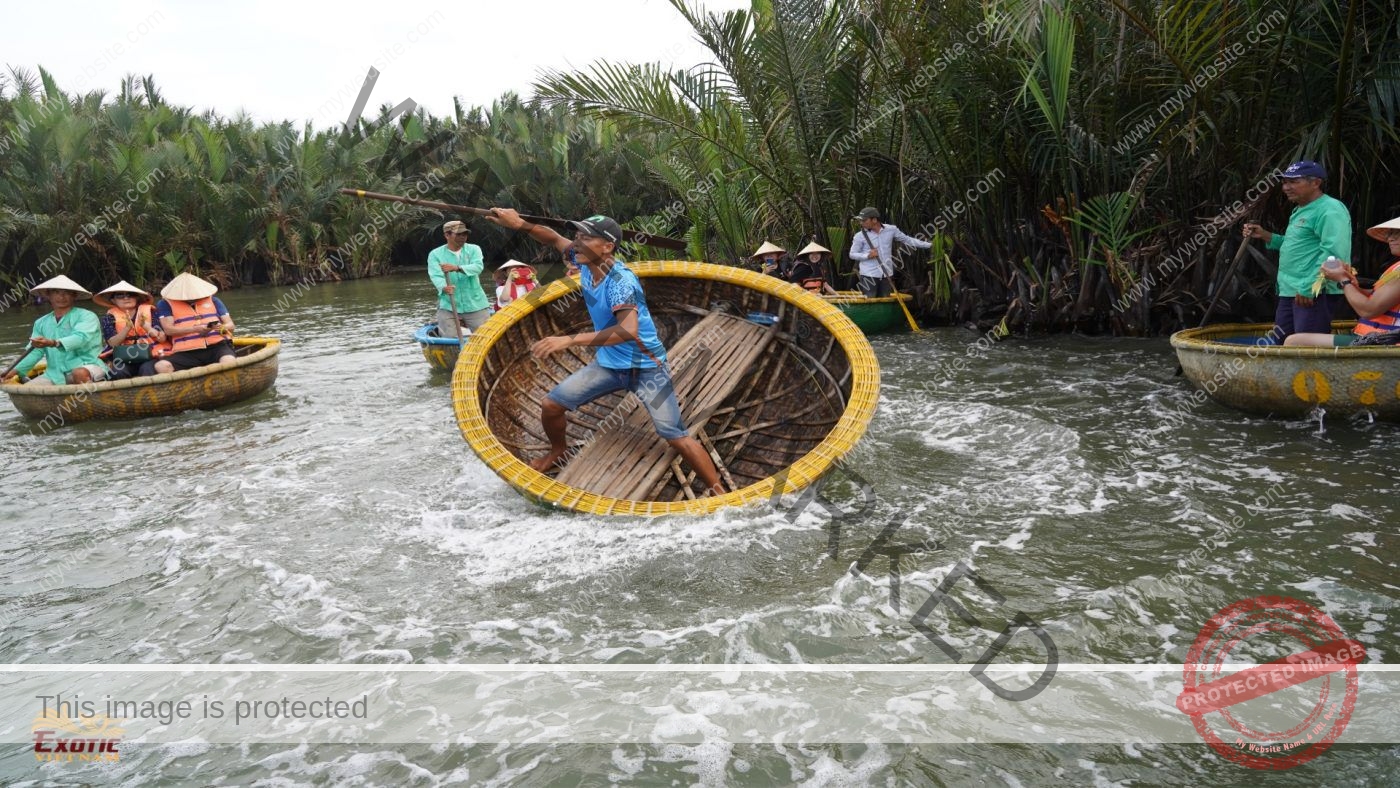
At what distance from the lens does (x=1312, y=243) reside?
5.32m

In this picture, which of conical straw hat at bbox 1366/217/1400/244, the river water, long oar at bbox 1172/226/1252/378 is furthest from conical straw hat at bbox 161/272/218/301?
conical straw hat at bbox 1366/217/1400/244

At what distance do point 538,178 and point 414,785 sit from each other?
75.9 feet

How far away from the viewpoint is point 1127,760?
246 cm

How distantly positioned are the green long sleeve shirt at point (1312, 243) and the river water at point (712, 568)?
0.88m

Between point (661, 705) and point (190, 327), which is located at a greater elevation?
point (190, 327)

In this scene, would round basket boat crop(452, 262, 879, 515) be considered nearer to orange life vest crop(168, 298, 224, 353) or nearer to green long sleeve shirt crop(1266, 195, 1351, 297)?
green long sleeve shirt crop(1266, 195, 1351, 297)

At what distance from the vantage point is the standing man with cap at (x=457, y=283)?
809cm

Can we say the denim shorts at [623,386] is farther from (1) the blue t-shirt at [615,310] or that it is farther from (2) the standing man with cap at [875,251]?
(2) the standing man with cap at [875,251]

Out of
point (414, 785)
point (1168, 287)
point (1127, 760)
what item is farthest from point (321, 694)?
point (1168, 287)

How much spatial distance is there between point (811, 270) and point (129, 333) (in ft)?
21.6

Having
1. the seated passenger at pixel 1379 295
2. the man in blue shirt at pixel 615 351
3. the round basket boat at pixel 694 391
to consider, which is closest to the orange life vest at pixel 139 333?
the round basket boat at pixel 694 391

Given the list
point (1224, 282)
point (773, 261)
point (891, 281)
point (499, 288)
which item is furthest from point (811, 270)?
point (1224, 282)

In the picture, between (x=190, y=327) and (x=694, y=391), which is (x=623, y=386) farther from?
(x=190, y=327)

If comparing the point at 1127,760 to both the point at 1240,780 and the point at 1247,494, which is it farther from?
the point at 1247,494
